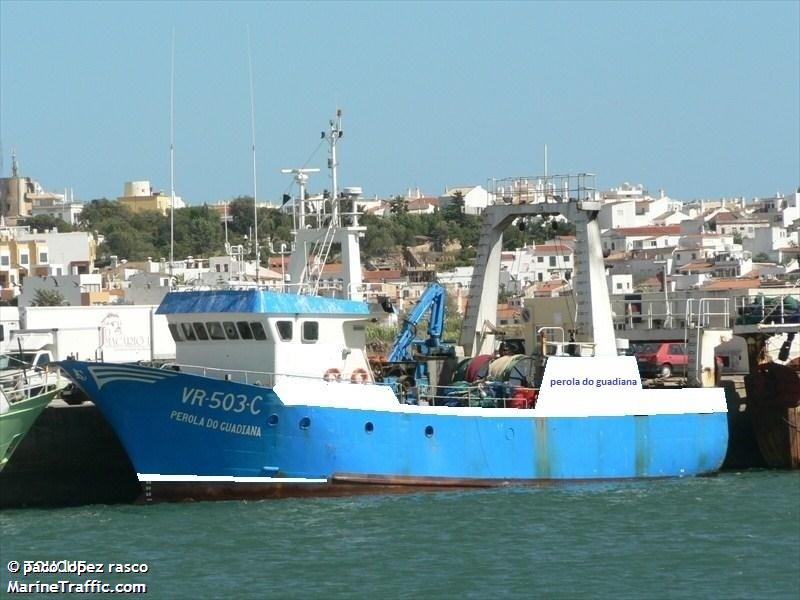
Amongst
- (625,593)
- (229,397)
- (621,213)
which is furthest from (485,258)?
(621,213)

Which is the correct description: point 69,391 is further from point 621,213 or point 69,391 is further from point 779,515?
point 621,213

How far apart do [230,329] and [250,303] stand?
0.71 m

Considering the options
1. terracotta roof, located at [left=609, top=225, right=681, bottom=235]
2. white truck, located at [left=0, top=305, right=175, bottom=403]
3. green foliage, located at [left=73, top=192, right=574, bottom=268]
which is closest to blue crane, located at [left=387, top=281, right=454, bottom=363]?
white truck, located at [left=0, top=305, right=175, bottom=403]

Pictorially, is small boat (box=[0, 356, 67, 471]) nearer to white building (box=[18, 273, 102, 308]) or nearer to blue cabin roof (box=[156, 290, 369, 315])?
blue cabin roof (box=[156, 290, 369, 315])

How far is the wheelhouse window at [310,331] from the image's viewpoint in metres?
33.2

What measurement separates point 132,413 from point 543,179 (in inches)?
411

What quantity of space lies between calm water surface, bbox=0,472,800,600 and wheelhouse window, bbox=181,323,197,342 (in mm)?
3358

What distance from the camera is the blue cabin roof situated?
32.6 metres

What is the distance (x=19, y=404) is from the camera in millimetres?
32156

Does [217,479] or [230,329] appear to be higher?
[230,329]

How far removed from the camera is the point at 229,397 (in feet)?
104

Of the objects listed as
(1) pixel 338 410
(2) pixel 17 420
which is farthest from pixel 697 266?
(2) pixel 17 420

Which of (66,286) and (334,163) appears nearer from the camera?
(334,163)

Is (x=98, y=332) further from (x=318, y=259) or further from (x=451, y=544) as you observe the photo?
(x=451, y=544)
